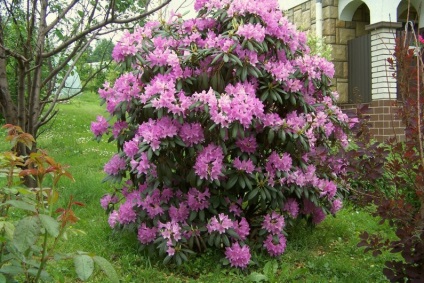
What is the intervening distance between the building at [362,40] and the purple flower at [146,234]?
22.4 ft

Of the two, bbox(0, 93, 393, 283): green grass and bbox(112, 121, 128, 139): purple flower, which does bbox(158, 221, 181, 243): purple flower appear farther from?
bbox(112, 121, 128, 139): purple flower

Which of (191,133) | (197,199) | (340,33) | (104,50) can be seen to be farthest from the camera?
(340,33)

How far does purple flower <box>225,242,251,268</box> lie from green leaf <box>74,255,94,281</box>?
1815 mm

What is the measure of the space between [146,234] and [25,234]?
1957mm

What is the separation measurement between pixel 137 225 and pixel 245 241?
84 centimetres

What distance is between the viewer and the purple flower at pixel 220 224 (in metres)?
3.43

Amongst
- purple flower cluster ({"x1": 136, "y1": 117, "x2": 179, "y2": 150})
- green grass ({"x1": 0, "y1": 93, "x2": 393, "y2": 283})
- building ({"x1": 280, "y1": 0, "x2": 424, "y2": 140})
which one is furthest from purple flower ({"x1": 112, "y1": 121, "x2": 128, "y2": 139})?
building ({"x1": 280, "y1": 0, "x2": 424, "y2": 140})

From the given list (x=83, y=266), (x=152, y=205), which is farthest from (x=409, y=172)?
(x=83, y=266)

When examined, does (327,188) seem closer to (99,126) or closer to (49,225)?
(99,126)

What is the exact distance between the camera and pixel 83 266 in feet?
5.70

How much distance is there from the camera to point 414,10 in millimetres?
10531

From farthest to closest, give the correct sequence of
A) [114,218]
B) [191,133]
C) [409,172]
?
[114,218], [191,133], [409,172]

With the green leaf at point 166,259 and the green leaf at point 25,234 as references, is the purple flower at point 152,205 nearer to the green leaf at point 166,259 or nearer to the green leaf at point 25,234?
the green leaf at point 166,259

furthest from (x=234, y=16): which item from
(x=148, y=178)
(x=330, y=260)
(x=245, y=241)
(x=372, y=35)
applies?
(x=372, y=35)
